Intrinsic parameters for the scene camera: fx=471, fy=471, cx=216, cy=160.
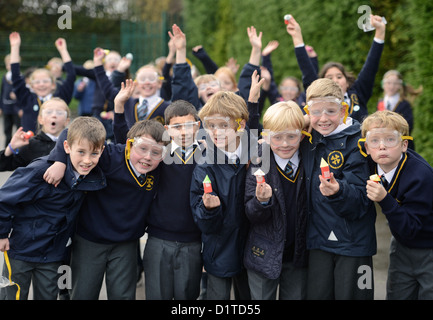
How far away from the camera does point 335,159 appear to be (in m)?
3.22

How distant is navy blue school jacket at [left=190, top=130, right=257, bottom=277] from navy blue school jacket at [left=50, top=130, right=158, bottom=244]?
42 cm

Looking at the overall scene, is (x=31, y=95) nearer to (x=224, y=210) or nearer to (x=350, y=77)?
(x=224, y=210)

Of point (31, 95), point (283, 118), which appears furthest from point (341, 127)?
point (31, 95)

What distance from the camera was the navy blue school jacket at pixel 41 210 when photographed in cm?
321

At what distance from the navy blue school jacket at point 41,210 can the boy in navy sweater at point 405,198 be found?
6.25ft

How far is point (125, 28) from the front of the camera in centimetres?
1977

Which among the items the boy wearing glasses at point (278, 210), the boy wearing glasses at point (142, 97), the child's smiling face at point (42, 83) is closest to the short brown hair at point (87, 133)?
the boy wearing glasses at point (278, 210)

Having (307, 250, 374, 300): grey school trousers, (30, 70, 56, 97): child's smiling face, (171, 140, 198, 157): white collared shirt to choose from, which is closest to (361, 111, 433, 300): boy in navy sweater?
(307, 250, 374, 300): grey school trousers

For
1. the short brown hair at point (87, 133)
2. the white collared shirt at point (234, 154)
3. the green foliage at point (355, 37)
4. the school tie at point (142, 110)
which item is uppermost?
the green foliage at point (355, 37)

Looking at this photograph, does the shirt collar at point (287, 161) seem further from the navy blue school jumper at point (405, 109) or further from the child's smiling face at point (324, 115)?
the navy blue school jumper at point (405, 109)

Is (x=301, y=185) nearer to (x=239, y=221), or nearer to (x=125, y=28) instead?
(x=239, y=221)

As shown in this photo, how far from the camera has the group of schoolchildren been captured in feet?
10.3

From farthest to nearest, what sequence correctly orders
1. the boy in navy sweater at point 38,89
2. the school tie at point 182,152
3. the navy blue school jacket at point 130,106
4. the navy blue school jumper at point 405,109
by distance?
the navy blue school jumper at point 405,109 < the boy in navy sweater at point 38,89 < the navy blue school jacket at point 130,106 < the school tie at point 182,152

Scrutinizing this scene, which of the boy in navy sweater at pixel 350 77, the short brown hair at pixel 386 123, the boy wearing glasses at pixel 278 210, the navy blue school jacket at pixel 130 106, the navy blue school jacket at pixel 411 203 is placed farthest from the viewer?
the navy blue school jacket at pixel 130 106
